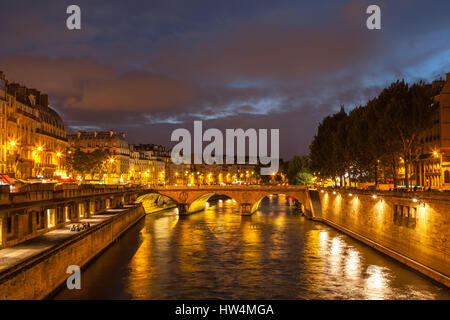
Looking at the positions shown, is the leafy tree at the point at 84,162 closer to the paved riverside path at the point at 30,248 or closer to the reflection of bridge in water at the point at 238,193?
the reflection of bridge in water at the point at 238,193

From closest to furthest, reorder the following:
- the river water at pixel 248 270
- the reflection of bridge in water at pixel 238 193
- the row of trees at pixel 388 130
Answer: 1. the river water at pixel 248 270
2. the row of trees at pixel 388 130
3. the reflection of bridge in water at pixel 238 193

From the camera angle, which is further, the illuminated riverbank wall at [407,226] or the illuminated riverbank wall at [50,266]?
the illuminated riverbank wall at [407,226]

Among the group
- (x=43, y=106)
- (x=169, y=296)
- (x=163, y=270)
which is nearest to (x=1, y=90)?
(x=43, y=106)

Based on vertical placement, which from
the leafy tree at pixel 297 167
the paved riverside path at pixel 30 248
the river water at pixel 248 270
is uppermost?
the leafy tree at pixel 297 167

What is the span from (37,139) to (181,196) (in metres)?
36.4

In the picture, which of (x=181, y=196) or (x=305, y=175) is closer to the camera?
(x=181, y=196)

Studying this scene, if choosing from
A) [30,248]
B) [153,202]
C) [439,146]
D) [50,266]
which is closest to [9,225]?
[30,248]

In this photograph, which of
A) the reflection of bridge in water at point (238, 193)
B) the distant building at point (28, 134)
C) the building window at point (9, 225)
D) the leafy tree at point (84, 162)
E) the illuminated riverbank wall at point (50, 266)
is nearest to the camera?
the illuminated riverbank wall at point (50, 266)

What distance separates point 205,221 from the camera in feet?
319

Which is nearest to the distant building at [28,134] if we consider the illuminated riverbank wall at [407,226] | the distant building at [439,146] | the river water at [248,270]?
the river water at [248,270]

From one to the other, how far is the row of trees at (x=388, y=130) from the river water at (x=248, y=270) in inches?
561

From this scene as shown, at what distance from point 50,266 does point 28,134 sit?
5908cm

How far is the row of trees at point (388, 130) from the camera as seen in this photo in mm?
61094

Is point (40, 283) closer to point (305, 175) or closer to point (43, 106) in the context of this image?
point (43, 106)
